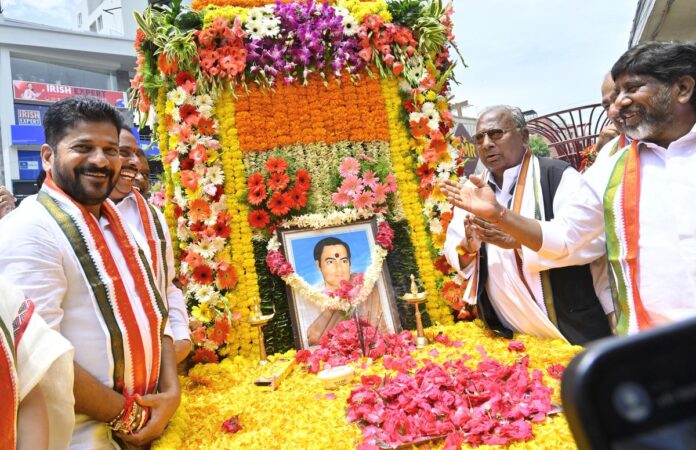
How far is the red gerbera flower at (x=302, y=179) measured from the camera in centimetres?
402

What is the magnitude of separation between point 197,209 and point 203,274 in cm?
54

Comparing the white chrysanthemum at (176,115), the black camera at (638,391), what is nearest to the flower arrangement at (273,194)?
the white chrysanthemum at (176,115)

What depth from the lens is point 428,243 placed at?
14.0ft

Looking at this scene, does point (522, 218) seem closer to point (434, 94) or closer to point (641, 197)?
point (641, 197)

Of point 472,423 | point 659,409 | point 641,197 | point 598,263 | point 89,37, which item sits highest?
point 89,37

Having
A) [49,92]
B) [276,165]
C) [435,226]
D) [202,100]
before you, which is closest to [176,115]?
[202,100]

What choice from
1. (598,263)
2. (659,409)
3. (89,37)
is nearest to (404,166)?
(598,263)

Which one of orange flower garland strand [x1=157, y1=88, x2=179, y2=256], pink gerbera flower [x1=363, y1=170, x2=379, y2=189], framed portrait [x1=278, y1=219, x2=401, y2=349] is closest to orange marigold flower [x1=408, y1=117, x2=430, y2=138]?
pink gerbera flower [x1=363, y1=170, x2=379, y2=189]

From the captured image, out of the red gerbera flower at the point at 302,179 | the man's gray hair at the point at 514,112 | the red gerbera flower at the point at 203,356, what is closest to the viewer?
the man's gray hair at the point at 514,112

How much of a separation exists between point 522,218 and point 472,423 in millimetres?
1114

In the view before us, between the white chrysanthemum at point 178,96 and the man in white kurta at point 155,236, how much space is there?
0.62m

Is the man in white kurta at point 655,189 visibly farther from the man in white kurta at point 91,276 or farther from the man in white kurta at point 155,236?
the man in white kurta at point 155,236

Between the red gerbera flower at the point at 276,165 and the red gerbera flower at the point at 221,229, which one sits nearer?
the red gerbera flower at the point at 221,229

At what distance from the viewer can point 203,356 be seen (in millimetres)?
3691
